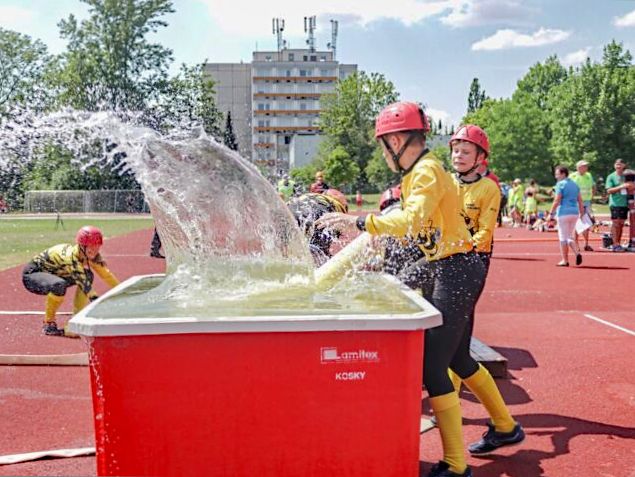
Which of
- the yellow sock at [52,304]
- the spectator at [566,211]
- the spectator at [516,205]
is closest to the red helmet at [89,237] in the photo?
the yellow sock at [52,304]

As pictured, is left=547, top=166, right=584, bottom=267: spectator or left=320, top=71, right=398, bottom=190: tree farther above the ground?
left=320, top=71, right=398, bottom=190: tree

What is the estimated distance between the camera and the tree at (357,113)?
3216 inches

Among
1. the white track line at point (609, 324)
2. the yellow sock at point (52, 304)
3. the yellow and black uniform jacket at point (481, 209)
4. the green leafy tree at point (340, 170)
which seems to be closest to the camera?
the yellow and black uniform jacket at point (481, 209)

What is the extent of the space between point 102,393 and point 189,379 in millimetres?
361

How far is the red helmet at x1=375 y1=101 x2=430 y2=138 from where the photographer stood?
3771 millimetres

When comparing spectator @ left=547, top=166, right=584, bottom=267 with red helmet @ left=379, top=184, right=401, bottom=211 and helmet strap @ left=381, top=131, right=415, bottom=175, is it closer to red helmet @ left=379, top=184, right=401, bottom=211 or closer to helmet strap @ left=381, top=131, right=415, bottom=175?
red helmet @ left=379, top=184, right=401, bottom=211

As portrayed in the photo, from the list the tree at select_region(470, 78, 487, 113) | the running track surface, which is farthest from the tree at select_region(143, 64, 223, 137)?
the tree at select_region(470, 78, 487, 113)

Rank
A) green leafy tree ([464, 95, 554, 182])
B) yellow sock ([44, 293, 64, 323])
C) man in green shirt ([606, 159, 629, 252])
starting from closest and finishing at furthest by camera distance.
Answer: yellow sock ([44, 293, 64, 323]) → man in green shirt ([606, 159, 629, 252]) → green leafy tree ([464, 95, 554, 182])

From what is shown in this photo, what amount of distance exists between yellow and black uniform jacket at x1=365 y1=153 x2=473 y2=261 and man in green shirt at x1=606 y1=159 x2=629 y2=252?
13490mm

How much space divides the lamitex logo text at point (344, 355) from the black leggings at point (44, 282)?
5.07m

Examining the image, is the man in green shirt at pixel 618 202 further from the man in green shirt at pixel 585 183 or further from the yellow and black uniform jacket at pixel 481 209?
the yellow and black uniform jacket at pixel 481 209

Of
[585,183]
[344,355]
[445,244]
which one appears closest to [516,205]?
[585,183]

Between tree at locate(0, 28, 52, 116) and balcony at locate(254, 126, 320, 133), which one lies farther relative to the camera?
balcony at locate(254, 126, 320, 133)

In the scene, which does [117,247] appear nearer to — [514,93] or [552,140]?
[552,140]
